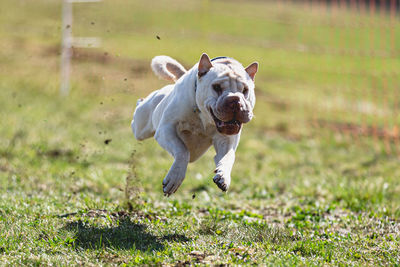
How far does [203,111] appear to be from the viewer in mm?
4668

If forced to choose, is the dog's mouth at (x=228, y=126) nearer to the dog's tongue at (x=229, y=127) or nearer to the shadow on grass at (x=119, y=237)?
the dog's tongue at (x=229, y=127)

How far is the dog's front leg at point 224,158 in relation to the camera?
4422mm

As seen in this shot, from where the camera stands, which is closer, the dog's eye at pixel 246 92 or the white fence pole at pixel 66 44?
the dog's eye at pixel 246 92

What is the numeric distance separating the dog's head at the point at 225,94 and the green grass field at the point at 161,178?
1.16 m

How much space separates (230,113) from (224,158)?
62 centimetres

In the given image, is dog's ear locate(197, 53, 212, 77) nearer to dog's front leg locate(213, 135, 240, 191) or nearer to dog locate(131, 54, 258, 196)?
dog locate(131, 54, 258, 196)

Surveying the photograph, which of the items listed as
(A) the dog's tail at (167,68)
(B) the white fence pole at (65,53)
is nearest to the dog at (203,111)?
(A) the dog's tail at (167,68)

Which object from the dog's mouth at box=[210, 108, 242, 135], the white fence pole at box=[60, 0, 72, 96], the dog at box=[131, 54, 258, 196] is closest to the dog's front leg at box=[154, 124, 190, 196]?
the dog at box=[131, 54, 258, 196]

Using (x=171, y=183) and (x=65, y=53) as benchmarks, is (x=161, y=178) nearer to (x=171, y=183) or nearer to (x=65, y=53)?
(x=171, y=183)

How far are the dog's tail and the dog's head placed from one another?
0.96 metres

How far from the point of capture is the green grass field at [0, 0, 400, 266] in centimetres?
477

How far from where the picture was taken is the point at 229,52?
2278 centimetres

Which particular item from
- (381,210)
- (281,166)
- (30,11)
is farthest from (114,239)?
(30,11)

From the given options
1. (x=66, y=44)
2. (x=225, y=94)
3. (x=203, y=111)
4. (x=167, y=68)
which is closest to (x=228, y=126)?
(x=225, y=94)
